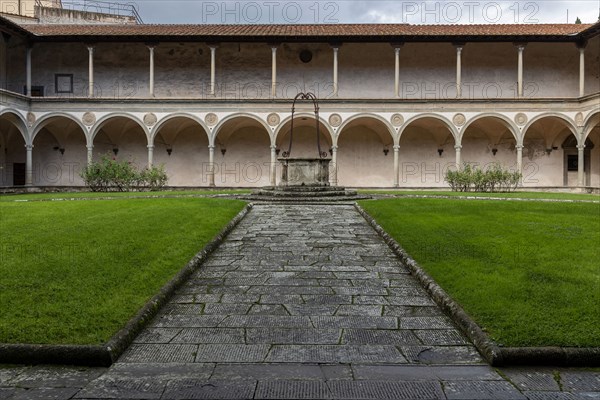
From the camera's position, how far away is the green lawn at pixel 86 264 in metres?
4.50

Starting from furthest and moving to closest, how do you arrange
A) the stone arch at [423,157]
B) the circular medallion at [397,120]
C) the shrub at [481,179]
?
the stone arch at [423,157]
the circular medallion at [397,120]
the shrub at [481,179]

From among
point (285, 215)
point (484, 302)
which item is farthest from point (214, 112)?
point (484, 302)

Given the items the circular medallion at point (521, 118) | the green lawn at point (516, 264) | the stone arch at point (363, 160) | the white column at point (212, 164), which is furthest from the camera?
the stone arch at point (363, 160)

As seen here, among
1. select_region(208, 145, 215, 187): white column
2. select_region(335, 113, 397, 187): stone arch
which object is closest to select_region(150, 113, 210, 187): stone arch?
select_region(208, 145, 215, 187): white column

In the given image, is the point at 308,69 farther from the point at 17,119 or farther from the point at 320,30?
the point at 17,119

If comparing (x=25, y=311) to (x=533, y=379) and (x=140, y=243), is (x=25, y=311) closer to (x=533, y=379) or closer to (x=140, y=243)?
(x=140, y=243)

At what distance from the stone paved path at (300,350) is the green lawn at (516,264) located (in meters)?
0.39

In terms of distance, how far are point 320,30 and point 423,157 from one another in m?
9.68

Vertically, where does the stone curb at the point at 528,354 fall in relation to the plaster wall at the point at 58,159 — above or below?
below

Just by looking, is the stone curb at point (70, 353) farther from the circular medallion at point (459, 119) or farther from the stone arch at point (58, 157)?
the stone arch at point (58, 157)

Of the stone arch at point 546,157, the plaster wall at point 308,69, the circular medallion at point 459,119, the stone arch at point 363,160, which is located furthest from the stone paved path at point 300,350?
the stone arch at point 546,157

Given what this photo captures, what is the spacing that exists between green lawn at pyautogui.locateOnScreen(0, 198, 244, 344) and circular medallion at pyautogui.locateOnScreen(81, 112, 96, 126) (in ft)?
51.7

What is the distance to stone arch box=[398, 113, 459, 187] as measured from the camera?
2881 cm

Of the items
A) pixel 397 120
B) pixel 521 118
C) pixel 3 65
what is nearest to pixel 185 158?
pixel 3 65
